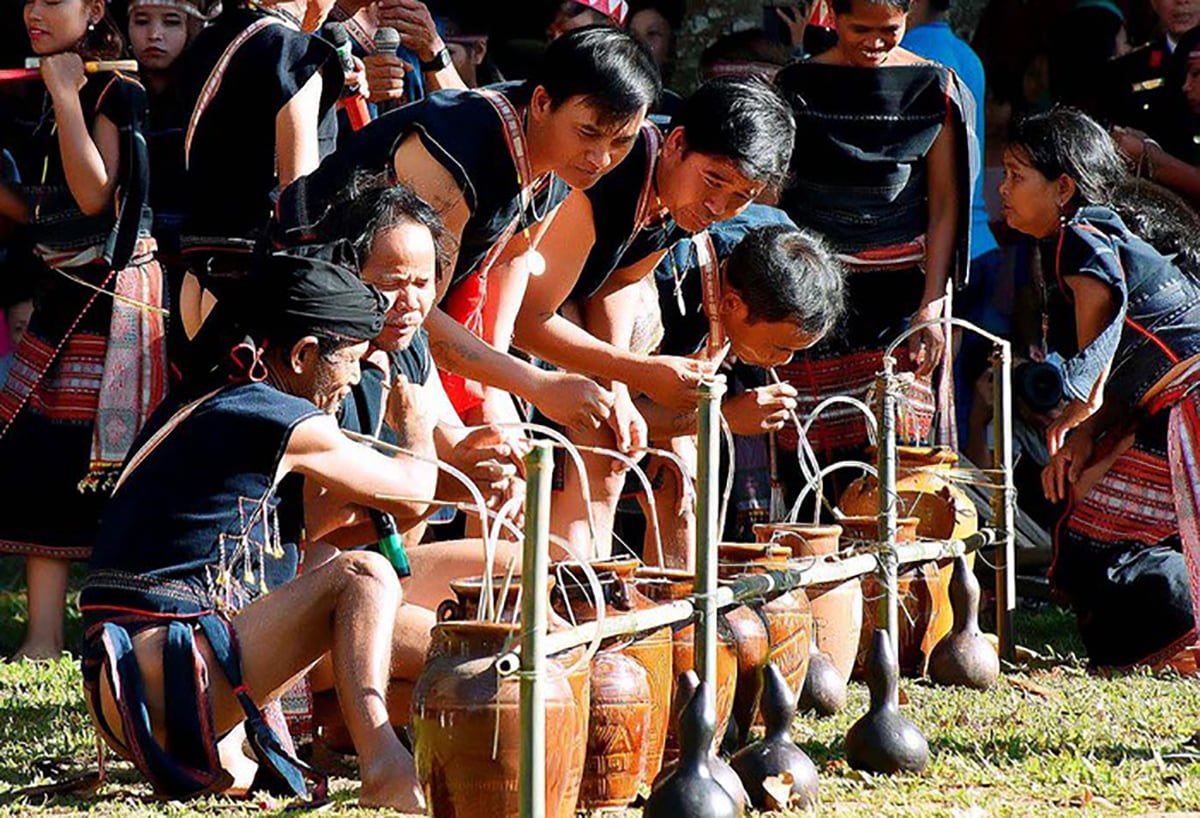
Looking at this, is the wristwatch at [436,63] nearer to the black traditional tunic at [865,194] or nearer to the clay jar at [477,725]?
the black traditional tunic at [865,194]

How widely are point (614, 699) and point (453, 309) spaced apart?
4.09 feet

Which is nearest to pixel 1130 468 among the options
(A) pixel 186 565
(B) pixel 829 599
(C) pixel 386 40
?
(B) pixel 829 599

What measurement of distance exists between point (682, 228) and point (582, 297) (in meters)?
0.32

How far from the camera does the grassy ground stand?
380 centimetres

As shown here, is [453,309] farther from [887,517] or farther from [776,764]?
[776,764]

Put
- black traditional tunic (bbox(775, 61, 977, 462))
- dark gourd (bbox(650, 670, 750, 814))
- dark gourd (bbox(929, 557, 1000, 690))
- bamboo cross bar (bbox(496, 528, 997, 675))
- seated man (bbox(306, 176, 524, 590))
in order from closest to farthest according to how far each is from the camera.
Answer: bamboo cross bar (bbox(496, 528, 997, 675)) → dark gourd (bbox(650, 670, 750, 814)) → seated man (bbox(306, 176, 524, 590)) → dark gourd (bbox(929, 557, 1000, 690)) → black traditional tunic (bbox(775, 61, 977, 462))

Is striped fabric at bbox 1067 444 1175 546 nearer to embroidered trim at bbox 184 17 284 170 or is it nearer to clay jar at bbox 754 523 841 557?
clay jar at bbox 754 523 841 557

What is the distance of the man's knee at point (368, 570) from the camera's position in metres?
3.55

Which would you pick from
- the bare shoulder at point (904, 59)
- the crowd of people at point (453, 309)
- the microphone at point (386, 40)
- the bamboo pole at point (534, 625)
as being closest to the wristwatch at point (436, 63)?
the crowd of people at point (453, 309)

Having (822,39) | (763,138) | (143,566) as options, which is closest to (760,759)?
(143,566)

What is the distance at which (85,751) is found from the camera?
168 inches

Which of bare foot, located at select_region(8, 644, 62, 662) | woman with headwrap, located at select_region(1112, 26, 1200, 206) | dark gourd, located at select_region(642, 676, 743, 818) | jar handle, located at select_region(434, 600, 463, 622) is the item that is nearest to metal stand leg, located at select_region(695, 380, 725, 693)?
dark gourd, located at select_region(642, 676, 743, 818)

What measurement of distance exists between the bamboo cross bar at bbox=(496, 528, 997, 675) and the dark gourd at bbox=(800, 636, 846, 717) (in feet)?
0.76

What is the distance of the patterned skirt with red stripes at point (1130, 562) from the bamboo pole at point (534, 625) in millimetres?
3164
